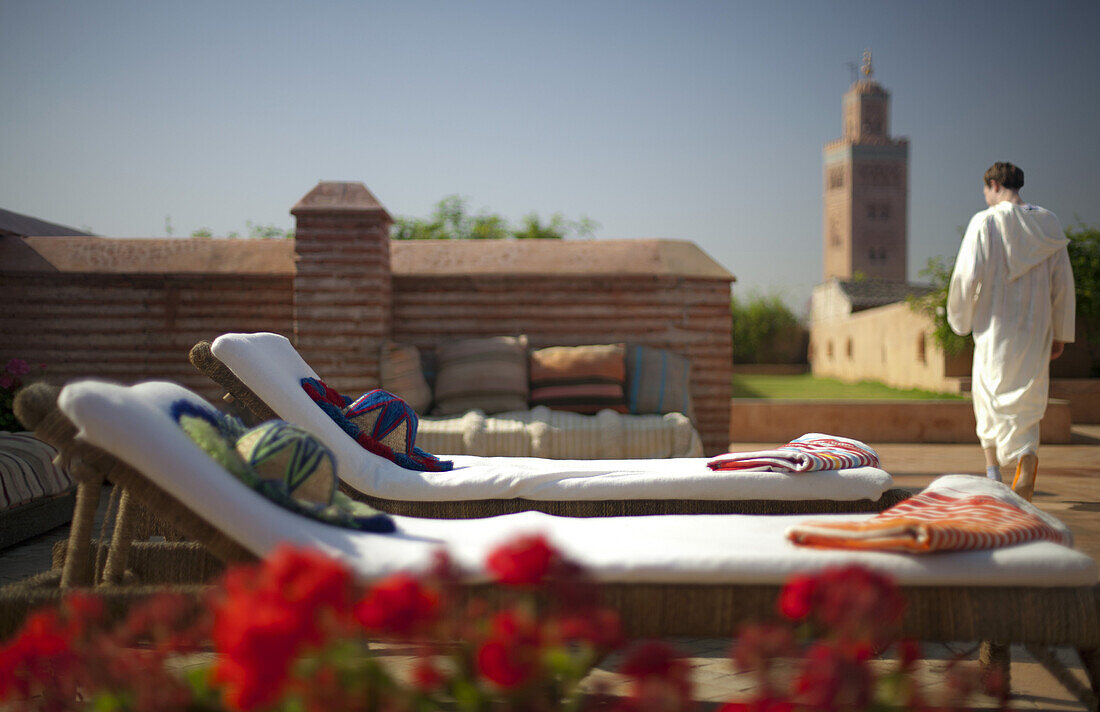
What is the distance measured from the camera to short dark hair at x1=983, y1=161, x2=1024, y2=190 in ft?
14.7

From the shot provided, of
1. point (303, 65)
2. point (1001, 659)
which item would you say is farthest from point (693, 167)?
point (1001, 659)

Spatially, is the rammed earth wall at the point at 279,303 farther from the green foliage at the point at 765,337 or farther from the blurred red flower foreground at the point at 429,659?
the green foliage at the point at 765,337

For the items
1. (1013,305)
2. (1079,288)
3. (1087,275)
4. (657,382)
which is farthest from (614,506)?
(1087,275)

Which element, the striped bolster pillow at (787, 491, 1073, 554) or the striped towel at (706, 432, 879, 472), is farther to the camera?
the striped towel at (706, 432, 879, 472)

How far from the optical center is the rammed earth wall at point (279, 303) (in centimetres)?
559

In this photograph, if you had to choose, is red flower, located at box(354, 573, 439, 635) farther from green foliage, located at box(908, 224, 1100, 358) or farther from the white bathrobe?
green foliage, located at box(908, 224, 1100, 358)

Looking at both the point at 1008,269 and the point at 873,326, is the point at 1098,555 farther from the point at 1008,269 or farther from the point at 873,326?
the point at 873,326

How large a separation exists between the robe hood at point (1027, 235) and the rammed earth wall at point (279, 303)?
185 centimetres

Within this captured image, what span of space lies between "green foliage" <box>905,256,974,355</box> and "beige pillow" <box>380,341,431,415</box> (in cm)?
1023

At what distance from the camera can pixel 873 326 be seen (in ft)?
67.4

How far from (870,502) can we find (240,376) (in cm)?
214

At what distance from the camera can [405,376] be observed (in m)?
5.17

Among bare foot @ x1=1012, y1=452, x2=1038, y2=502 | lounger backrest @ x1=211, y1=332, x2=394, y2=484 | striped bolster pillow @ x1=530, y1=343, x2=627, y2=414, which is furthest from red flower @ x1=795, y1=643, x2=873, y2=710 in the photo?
striped bolster pillow @ x1=530, y1=343, x2=627, y2=414

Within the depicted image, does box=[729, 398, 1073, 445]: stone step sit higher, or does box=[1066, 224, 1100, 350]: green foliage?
box=[1066, 224, 1100, 350]: green foliage
